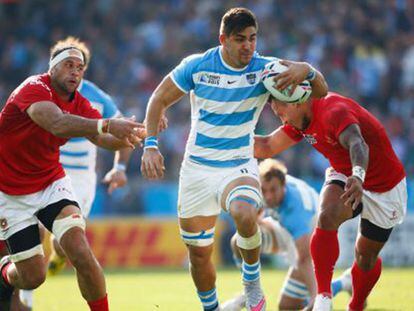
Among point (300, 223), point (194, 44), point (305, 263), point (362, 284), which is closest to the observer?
point (362, 284)

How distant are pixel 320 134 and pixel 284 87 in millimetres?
682

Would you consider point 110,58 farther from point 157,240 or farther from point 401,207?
point 401,207

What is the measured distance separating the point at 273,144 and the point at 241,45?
1372mm

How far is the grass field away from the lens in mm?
10641

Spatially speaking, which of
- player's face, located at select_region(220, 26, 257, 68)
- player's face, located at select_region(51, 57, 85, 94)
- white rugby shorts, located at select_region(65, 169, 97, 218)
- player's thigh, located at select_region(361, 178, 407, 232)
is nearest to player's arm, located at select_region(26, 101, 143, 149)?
player's face, located at select_region(51, 57, 85, 94)

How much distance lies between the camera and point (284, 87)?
7.91 metres

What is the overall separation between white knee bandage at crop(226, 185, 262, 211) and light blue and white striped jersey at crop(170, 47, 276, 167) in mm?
327

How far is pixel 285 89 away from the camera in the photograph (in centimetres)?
798

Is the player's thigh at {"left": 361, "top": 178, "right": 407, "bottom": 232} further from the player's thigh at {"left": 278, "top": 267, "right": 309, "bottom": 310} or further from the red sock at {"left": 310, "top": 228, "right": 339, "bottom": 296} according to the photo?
the player's thigh at {"left": 278, "top": 267, "right": 309, "bottom": 310}

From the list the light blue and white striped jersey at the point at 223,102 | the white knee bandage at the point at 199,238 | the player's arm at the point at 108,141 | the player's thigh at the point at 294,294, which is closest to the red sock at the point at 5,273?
the player's arm at the point at 108,141

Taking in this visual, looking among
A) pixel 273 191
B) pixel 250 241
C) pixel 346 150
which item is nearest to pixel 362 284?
pixel 346 150

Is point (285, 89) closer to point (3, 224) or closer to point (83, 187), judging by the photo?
point (3, 224)

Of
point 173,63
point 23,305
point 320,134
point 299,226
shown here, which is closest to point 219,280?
Result: point 299,226

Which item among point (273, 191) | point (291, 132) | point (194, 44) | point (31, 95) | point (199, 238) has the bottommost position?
point (194, 44)
